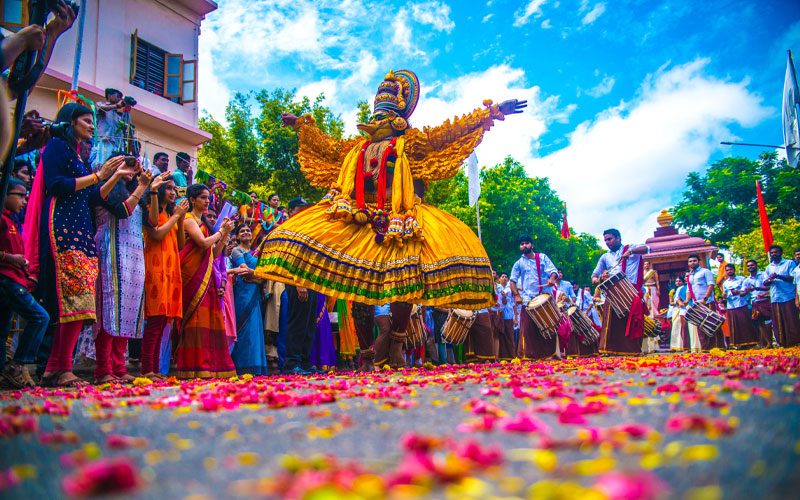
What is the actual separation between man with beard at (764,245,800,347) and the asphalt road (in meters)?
11.1

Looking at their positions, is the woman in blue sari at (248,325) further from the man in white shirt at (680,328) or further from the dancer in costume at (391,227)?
the man in white shirt at (680,328)

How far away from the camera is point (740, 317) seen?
42.0ft

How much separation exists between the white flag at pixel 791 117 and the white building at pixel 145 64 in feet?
50.1

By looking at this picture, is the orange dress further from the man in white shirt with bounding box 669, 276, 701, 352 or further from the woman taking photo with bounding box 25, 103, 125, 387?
the man in white shirt with bounding box 669, 276, 701, 352

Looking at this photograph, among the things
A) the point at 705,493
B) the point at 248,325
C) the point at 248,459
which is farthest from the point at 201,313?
the point at 705,493

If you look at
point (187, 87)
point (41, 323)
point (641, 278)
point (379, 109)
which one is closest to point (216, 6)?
point (187, 87)

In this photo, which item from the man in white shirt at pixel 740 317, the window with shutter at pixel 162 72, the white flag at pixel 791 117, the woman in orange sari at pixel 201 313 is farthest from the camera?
the window with shutter at pixel 162 72

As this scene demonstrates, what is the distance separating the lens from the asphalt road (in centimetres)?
122

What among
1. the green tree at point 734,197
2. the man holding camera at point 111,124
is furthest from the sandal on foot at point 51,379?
the green tree at point 734,197

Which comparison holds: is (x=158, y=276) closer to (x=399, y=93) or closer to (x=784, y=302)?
(x=399, y=93)

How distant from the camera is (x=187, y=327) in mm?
5488

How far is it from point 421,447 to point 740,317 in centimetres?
1355

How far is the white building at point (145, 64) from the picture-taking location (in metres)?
14.7

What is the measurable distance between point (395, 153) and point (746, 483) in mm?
5742
